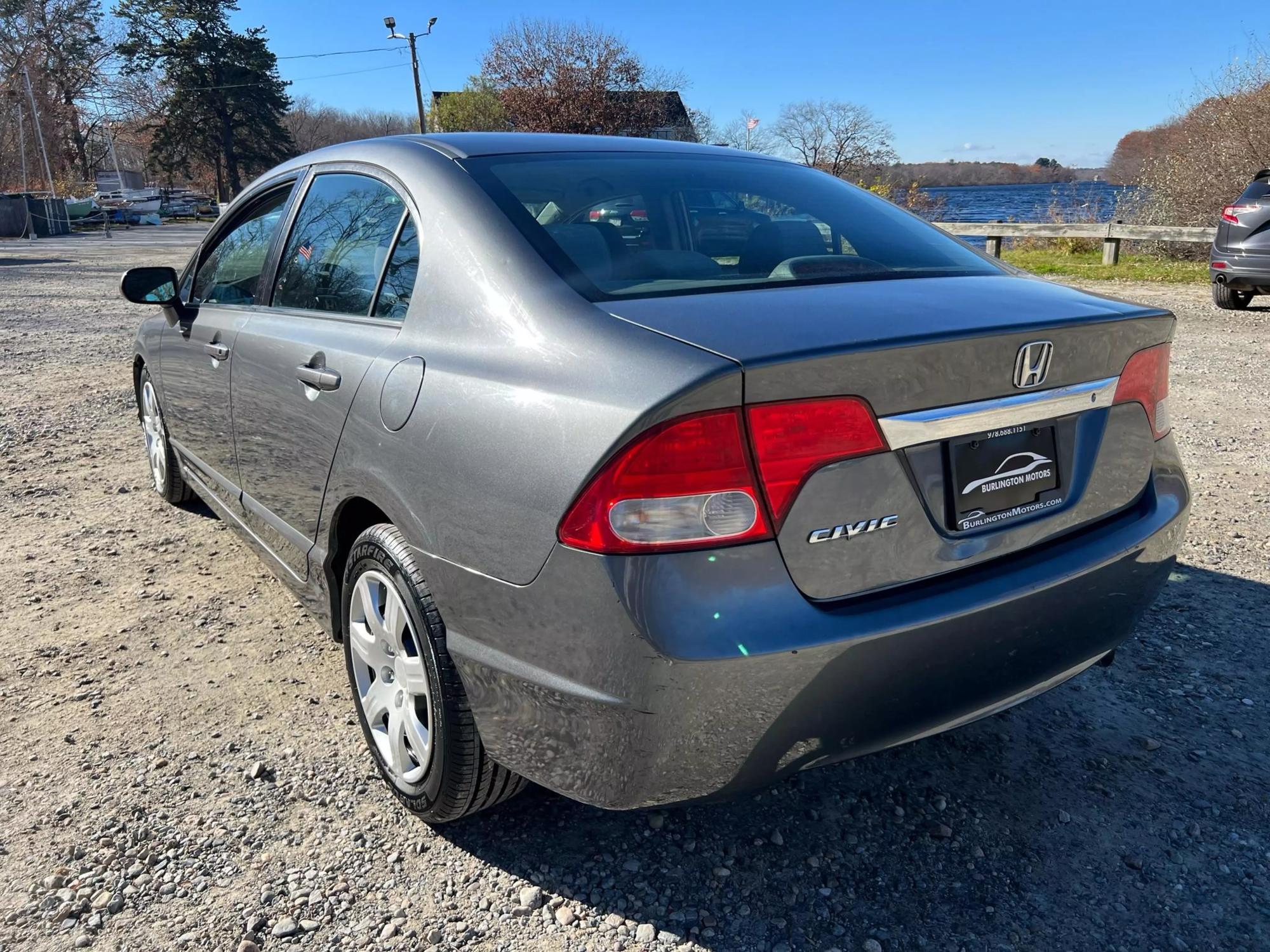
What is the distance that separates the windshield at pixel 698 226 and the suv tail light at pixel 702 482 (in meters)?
0.47

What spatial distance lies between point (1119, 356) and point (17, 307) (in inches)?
595

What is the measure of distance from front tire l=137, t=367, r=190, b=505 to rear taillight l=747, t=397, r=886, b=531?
144 inches

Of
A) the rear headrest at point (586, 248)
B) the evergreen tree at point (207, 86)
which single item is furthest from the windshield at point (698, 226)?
the evergreen tree at point (207, 86)

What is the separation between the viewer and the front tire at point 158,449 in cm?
446

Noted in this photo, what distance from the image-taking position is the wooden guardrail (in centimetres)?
1436

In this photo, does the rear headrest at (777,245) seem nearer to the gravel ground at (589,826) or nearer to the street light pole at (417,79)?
the gravel ground at (589,826)

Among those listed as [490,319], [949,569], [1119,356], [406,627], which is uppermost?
[490,319]

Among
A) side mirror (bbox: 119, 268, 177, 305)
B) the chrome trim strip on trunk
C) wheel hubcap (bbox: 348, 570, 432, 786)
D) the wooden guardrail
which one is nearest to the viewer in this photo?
the chrome trim strip on trunk

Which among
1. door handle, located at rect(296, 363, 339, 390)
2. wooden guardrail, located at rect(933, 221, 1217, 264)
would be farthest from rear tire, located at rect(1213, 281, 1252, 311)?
door handle, located at rect(296, 363, 339, 390)

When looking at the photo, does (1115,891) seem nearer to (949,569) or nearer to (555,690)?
(949,569)

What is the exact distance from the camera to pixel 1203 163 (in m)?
16.7

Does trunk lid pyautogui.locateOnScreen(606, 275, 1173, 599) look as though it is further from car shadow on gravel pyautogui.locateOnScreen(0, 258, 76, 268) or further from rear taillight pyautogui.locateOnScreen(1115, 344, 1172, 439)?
car shadow on gravel pyautogui.locateOnScreen(0, 258, 76, 268)

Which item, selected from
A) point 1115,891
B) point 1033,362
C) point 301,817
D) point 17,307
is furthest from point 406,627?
point 17,307

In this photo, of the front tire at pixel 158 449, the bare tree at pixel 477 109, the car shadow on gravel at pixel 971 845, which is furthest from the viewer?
the bare tree at pixel 477 109
